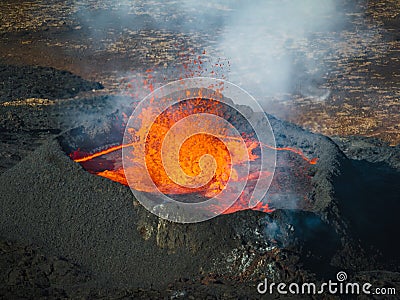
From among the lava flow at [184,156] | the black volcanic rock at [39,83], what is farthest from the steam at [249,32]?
A: the lava flow at [184,156]

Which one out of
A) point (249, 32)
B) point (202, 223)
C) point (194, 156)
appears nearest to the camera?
point (202, 223)

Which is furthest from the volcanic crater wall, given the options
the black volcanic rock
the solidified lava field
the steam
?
the steam

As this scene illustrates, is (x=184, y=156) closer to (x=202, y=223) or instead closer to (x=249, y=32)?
(x=202, y=223)

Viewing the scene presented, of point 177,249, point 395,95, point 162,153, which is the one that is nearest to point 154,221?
point 177,249

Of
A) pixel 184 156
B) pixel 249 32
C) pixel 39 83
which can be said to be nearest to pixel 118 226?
pixel 184 156

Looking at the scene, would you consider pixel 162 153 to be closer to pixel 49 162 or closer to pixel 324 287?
pixel 49 162

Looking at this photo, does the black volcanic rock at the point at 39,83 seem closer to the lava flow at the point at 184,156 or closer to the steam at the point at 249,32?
the steam at the point at 249,32
